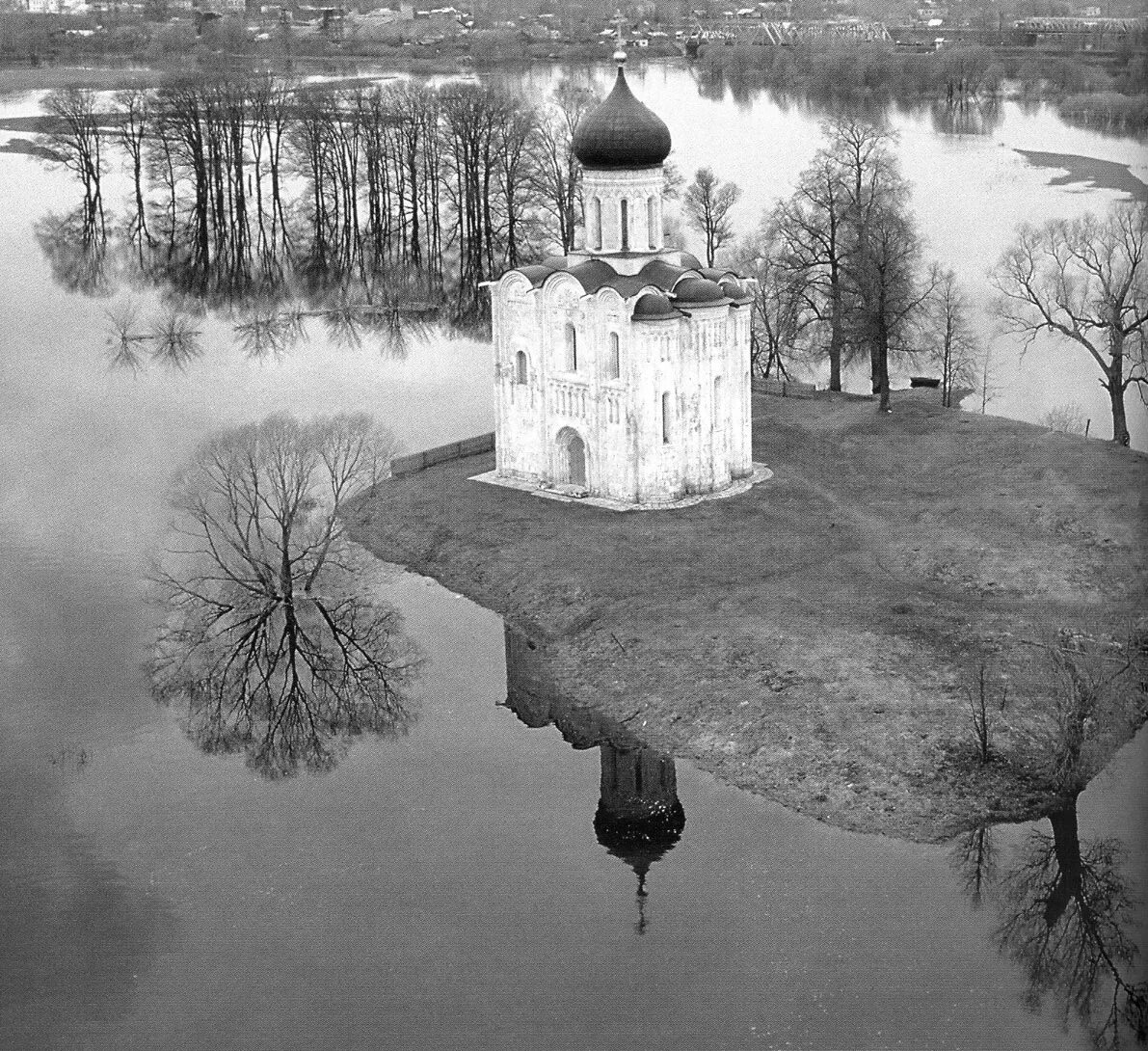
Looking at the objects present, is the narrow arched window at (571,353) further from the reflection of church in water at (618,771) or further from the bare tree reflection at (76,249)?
the bare tree reflection at (76,249)

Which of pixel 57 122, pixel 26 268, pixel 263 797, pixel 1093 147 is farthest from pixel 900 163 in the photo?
pixel 263 797

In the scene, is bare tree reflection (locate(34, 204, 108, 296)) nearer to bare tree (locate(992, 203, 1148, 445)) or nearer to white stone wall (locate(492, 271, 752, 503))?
white stone wall (locate(492, 271, 752, 503))

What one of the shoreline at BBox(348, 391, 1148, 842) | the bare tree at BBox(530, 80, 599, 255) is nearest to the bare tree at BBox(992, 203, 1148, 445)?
the shoreline at BBox(348, 391, 1148, 842)

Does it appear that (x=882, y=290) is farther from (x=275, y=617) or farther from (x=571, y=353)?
(x=275, y=617)

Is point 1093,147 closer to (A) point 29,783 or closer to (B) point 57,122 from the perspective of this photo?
(A) point 29,783

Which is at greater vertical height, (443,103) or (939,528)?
(443,103)
